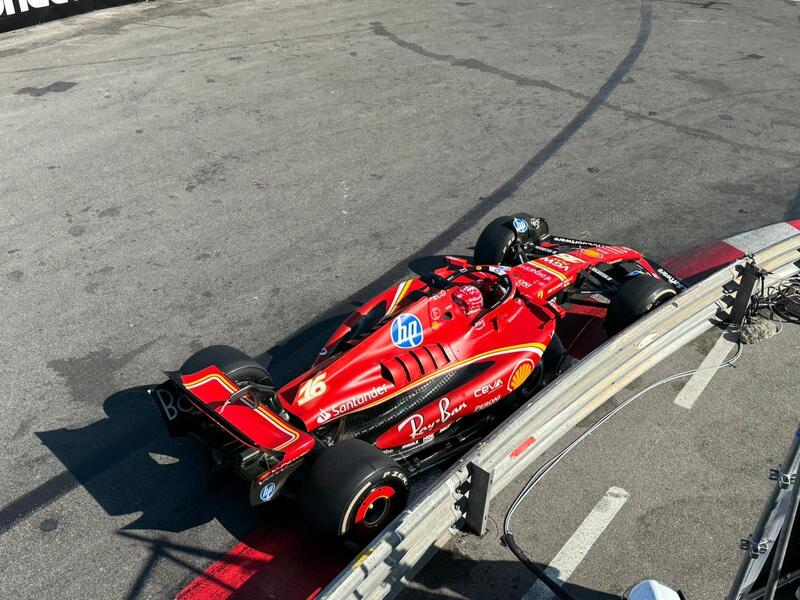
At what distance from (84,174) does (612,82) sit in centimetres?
1003

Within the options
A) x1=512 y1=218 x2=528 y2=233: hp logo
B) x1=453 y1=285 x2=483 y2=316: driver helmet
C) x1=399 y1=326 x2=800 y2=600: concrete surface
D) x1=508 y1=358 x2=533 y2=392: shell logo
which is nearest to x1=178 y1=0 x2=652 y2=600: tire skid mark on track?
x1=399 y1=326 x2=800 y2=600: concrete surface

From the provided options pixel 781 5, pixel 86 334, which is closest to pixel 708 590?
pixel 86 334

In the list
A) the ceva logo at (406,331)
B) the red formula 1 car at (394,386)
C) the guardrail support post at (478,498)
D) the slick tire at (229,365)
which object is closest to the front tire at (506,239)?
the red formula 1 car at (394,386)

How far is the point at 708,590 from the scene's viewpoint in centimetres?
546

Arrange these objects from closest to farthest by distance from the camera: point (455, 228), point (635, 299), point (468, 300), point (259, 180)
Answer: point (468, 300) → point (635, 299) → point (455, 228) → point (259, 180)

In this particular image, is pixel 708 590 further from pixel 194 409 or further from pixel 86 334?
pixel 86 334

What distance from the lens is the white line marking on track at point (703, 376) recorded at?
7.32m

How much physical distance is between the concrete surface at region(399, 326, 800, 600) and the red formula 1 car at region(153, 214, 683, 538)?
70 centimetres

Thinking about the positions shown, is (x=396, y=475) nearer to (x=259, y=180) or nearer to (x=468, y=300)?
(x=468, y=300)

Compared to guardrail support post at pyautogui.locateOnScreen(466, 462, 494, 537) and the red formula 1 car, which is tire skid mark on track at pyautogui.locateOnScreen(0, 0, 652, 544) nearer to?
the red formula 1 car

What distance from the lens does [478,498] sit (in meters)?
5.60

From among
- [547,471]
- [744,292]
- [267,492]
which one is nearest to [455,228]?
[744,292]

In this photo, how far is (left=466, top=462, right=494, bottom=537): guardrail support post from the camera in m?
5.44

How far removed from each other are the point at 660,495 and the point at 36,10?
1723cm
